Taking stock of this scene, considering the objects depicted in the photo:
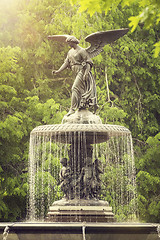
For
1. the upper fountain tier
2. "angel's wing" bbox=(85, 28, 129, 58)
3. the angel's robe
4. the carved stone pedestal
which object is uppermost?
"angel's wing" bbox=(85, 28, 129, 58)

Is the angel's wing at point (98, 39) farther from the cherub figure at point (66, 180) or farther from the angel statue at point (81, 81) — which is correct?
the cherub figure at point (66, 180)

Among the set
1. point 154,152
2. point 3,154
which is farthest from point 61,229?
point 154,152

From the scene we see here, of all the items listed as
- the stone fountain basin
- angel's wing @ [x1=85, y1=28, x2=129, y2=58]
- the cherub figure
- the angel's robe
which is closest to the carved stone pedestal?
the cherub figure

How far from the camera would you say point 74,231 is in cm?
745

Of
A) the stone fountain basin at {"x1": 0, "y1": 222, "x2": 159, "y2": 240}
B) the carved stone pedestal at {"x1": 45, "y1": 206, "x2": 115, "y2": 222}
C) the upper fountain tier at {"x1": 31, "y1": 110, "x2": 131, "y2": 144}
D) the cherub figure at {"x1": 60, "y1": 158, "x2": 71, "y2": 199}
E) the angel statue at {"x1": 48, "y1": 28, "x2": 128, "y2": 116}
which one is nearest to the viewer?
the stone fountain basin at {"x1": 0, "y1": 222, "x2": 159, "y2": 240}

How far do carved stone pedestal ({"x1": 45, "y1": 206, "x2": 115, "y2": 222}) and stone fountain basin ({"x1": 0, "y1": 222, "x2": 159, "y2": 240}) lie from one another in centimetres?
202

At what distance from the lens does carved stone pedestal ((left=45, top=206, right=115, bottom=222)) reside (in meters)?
9.60

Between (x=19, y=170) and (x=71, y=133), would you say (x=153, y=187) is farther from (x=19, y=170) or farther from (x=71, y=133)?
(x=71, y=133)

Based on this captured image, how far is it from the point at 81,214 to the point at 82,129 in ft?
5.54

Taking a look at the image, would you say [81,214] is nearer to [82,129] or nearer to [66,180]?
[66,180]

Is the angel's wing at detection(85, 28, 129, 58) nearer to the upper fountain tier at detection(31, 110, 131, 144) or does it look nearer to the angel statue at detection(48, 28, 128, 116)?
the angel statue at detection(48, 28, 128, 116)

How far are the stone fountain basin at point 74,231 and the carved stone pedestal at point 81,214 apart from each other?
202cm

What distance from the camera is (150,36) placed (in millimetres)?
21484

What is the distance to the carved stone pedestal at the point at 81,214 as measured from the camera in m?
9.60
